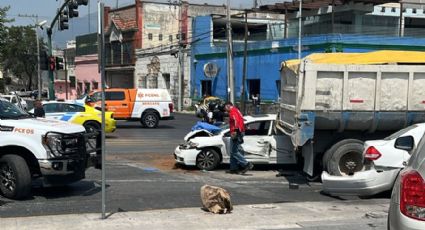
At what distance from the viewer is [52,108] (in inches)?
846

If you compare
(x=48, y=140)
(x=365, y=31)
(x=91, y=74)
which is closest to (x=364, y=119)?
(x=48, y=140)

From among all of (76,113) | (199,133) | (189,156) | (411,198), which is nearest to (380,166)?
(189,156)

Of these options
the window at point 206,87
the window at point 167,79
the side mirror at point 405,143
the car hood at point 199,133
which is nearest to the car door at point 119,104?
the car hood at point 199,133

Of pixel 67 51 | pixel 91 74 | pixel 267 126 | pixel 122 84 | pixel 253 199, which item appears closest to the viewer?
pixel 253 199

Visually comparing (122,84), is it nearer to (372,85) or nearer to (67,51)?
(67,51)

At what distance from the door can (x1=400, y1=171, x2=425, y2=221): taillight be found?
79.6ft

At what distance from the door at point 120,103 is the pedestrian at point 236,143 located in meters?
14.9

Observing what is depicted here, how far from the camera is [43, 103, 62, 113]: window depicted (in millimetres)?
21438

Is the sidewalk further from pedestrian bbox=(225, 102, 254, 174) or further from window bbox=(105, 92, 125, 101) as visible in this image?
window bbox=(105, 92, 125, 101)

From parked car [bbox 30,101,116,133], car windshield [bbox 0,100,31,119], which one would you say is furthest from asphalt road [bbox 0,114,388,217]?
parked car [bbox 30,101,116,133]

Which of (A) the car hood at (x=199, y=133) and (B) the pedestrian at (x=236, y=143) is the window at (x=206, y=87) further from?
(B) the pedestrian at (x=236, y=143)

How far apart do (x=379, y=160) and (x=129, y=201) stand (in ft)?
13.8

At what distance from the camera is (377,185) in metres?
9.56

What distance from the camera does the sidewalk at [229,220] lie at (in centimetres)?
744
